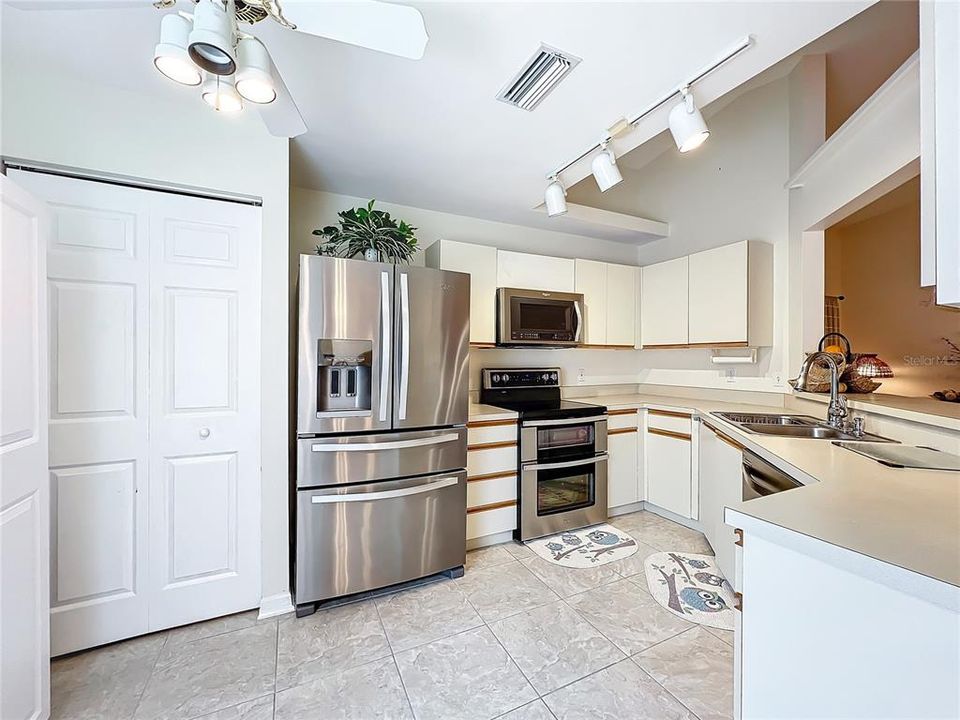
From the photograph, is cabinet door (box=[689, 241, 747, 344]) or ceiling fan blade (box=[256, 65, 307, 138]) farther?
cabinet door (box=[689, 241, 747, 344])

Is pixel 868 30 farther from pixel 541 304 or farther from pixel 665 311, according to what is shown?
pixel 541 304

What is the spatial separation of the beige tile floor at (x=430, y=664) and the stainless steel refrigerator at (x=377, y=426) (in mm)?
240

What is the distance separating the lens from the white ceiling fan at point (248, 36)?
92 centimetres

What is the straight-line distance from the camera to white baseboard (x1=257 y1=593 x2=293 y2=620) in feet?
6.62

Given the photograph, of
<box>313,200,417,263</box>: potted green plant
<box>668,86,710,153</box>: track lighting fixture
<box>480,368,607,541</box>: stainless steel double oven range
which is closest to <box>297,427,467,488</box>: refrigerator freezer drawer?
<box>480,368,607,541</box>: stainless steel double oven range

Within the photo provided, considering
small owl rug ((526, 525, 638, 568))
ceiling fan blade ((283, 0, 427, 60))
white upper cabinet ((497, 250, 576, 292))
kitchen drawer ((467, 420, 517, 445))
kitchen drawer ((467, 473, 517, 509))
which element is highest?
ceiling fan blade ((283, 0, 427, 60))

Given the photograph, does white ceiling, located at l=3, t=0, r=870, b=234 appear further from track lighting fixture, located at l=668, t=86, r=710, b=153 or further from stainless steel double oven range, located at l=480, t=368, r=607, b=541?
stainless steel double oven range, located at l=480, t=368, r=607, b=541

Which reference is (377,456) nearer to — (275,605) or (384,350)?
(384,350)

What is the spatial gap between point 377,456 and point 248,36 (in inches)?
69.7

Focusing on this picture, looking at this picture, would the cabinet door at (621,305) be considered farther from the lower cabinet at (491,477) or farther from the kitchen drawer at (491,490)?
the kitchen drawer at (491,490)

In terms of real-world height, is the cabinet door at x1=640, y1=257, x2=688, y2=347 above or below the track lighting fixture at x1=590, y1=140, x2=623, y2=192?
below

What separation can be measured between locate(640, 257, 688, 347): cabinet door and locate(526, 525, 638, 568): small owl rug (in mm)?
1646

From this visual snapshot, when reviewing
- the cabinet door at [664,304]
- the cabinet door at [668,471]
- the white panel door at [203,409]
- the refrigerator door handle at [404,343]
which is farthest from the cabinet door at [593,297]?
the white panel door at [203,409]

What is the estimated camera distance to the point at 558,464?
2.88 m
